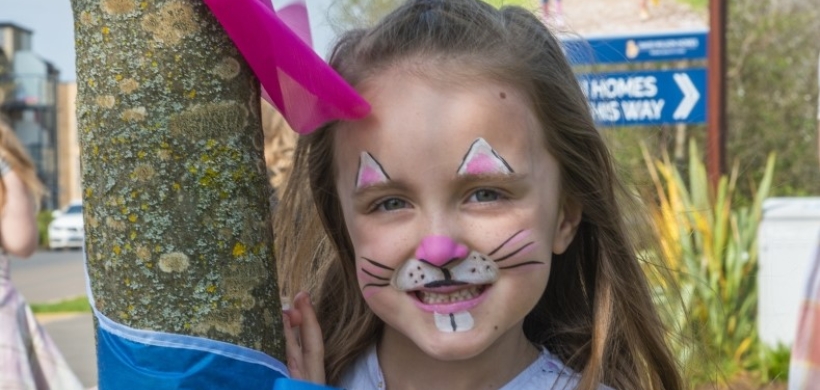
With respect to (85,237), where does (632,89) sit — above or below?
above

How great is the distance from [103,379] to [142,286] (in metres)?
0.19

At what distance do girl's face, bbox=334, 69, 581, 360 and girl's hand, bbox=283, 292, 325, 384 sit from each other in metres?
0.13

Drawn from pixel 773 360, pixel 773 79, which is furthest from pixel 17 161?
pixel 773 79

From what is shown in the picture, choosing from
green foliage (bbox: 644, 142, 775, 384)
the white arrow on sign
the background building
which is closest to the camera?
green foliage (bbox: 644, 142, 775, 384)

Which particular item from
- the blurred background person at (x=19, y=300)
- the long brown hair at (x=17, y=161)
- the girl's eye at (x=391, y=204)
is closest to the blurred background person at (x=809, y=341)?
the girl's eye at (x=391, y=204)

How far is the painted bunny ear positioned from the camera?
1.74 metres

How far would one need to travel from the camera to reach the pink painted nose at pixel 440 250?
194cm

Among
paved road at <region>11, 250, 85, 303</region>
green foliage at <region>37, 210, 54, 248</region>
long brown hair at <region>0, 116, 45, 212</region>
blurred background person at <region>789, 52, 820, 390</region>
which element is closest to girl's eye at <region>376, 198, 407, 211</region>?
blurred background person at <region>789, 52, 820, 390</region>

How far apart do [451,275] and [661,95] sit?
5895mm

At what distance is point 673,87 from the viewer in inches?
303

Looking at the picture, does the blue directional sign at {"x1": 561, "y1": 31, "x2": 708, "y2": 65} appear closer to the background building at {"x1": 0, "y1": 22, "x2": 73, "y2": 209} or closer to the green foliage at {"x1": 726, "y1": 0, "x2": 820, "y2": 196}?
the green foliage at {"x1": 726, "y1": 0, "x2": 820, "y2": 196}

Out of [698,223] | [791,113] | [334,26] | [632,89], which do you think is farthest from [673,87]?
[791,113]

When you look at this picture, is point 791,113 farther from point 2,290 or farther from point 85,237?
point 85,237

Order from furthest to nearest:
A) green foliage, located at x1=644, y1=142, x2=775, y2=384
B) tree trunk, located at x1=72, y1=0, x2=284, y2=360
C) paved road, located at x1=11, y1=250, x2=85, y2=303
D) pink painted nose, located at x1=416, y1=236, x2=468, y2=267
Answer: paved road, located at x1=11, y1=250, x2=85, y2=303 → green foliage, located at x1=644, y1=142, x2=775, y2=384 → pink painted nose, located at x1=416, y1=236, x2=468, y2=267 → tree trunk, located at x1=72, y1=0, x2=284, y2=360
